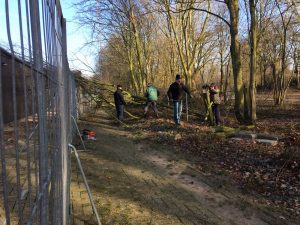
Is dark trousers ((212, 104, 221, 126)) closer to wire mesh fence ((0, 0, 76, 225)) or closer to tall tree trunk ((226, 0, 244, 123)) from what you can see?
tall tree trunk ((226, 0, 244, 123))

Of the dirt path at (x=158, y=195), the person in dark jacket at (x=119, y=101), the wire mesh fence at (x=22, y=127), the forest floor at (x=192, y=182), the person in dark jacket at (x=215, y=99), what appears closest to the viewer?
the wire mesh fence at (x=22, y=127)

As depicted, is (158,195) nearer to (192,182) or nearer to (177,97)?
(192,182)

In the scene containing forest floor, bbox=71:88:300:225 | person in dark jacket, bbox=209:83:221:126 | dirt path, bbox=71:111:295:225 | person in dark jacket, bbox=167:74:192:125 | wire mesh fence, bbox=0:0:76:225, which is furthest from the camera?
person in dark jacket, bbox=209:83:221:126

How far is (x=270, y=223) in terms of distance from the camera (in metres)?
4.62

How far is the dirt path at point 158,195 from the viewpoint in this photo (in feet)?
15.6

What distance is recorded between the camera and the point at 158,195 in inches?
226

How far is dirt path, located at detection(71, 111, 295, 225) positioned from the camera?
477 cm

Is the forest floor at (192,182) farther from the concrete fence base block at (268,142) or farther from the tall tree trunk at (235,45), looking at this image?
the tall tree trunk at (235,45)

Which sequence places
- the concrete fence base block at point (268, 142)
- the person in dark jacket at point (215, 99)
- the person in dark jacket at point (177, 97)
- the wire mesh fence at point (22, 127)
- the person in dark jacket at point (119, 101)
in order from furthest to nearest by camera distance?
1. the person in dark jacket at point (119, 101)
2. the person in dark jacket at point (215, 99)
3. the person in dark jacket at point (177, 97)
4. the concrete fence base block at point (268, 142)
5. the wire mesh fence at point (22, 127)

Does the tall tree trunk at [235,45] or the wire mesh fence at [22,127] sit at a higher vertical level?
the tall tree trunk at [235,45]

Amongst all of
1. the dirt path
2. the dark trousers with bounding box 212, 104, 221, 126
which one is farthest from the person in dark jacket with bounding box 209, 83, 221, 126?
the dirt path

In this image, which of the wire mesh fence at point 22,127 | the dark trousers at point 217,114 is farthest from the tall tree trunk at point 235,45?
the wire mesh fence at point 22,127

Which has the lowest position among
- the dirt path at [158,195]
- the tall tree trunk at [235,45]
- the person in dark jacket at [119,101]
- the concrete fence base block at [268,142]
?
the dirt path at [158,195]

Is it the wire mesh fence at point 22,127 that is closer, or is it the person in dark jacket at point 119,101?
the wire mesh fence at point 22,127
